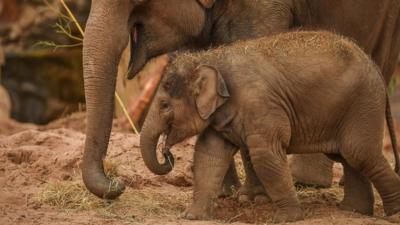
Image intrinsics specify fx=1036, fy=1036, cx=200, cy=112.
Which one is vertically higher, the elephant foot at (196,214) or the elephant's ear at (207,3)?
the elephant's ear at (207,3)

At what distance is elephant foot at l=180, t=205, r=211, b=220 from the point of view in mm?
6645

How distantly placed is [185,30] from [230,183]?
4.28 feet

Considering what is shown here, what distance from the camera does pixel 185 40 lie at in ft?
24.2

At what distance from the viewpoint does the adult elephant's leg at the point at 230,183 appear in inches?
305

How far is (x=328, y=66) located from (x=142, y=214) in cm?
159

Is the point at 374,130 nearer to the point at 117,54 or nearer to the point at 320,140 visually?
the point at 320,140

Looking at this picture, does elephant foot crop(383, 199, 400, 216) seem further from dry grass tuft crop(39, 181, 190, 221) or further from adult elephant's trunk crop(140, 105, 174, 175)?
adult elephant's trunk crop(140, 105, 174, 175)

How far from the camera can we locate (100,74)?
6.68 metres

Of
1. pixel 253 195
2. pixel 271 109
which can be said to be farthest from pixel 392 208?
pixel 271 109

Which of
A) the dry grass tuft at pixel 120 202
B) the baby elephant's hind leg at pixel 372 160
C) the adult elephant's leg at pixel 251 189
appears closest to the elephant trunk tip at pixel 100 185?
the dry grass tuft at pixel 120 202

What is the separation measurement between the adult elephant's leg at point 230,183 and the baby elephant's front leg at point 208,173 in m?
1.01

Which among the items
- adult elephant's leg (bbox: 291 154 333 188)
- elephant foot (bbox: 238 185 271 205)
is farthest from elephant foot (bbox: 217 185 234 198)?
adult elephant's leg (bbox: 291 154 333 188)

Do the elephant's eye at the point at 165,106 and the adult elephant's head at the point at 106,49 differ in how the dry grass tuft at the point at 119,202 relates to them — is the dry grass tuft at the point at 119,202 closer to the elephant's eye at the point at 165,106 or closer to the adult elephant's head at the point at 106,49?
the adult elephant's head at the point at 106,49

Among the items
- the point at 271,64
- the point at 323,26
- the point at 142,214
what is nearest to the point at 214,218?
the point at 142,214
